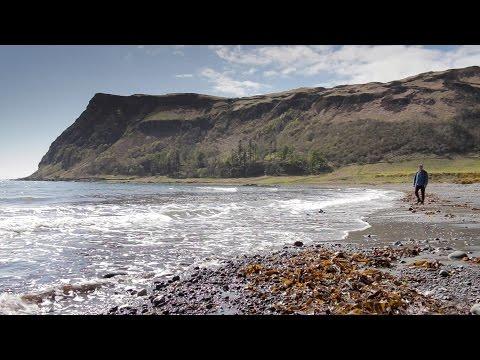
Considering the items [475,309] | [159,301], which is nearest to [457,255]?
[475,309]

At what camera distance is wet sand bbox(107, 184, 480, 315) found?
780 centimetres

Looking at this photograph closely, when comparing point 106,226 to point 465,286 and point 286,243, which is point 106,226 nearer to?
point 286,243

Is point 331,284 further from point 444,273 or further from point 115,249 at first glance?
point 115,249

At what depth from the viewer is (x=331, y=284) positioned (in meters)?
9.34

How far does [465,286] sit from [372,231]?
1069 cm

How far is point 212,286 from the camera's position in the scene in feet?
32.4

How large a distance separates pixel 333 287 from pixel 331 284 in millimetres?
274

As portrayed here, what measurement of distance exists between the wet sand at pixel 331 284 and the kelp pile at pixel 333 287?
2cm

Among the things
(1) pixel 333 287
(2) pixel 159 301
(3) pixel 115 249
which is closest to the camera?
(2) pixel 159 301

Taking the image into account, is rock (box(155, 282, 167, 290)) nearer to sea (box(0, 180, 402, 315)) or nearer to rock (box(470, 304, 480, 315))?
sea (box(0, 180, 402, 315))

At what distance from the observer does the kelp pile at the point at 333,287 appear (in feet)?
24.9

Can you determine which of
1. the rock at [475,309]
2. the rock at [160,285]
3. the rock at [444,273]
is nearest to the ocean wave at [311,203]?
the rock at [444,273]

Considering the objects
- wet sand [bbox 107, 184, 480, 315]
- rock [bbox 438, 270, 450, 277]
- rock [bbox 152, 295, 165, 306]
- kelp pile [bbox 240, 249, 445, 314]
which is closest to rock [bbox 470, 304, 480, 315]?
wet sand [bbox 107, 184, 480, 315]

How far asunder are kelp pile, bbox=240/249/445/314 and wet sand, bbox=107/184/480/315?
0.02 metres
